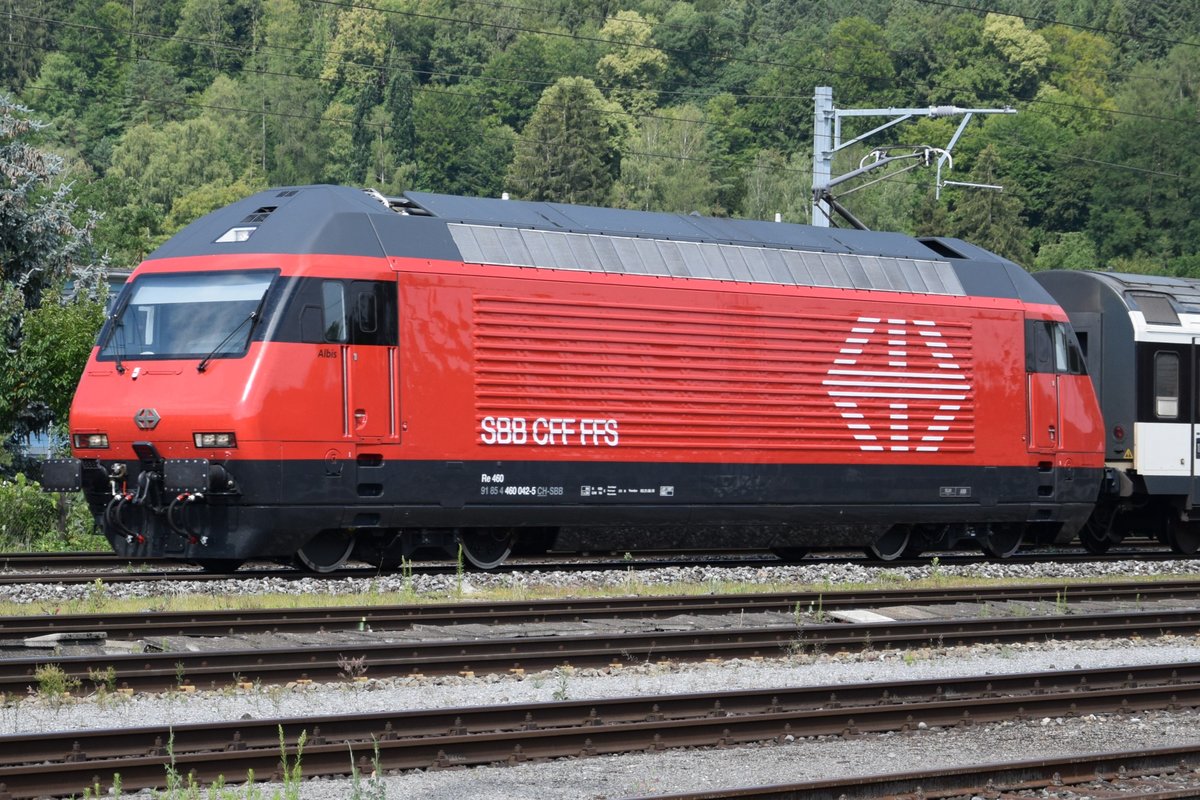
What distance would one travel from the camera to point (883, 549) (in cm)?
2131

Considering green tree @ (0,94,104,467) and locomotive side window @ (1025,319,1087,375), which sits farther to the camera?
green tree @ (0,94,104,467)

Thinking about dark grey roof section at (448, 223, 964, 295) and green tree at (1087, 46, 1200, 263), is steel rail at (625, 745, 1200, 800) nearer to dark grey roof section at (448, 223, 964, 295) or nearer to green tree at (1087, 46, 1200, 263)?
dark grey roof section at (448, 223, 964, 295)

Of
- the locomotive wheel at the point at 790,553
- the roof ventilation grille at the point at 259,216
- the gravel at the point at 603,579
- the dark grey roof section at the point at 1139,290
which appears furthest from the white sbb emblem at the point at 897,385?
the roof ventilation grille at the point at 259,216

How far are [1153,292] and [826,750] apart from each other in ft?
51.8

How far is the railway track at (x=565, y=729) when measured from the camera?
27.7ft

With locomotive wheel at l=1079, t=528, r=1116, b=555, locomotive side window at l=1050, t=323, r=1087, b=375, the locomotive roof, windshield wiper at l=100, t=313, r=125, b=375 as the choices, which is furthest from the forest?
windshield wiper at l=100, t=313, r=125, b=375

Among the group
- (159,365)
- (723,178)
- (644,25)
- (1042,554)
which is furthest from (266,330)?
(644,25)

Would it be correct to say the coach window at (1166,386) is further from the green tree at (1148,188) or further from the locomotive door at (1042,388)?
the green tree at (1148,188)

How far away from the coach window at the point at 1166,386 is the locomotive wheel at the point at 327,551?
466 inches

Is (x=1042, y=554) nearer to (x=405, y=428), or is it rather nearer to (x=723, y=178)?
(x=405, y=428)

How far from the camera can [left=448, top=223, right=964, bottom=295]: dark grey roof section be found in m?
17.9

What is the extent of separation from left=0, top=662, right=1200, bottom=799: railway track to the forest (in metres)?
67.6

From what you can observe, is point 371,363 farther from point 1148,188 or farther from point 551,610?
point 1148,188

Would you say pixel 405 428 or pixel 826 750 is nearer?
pixel 826 750
